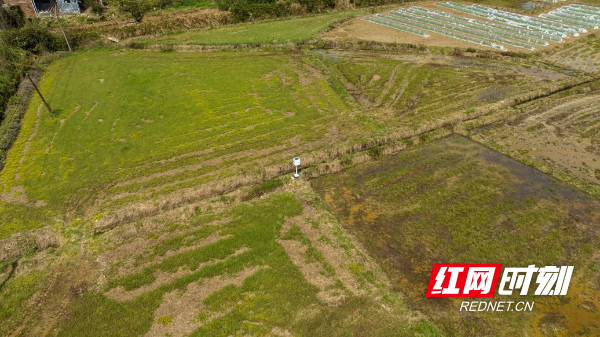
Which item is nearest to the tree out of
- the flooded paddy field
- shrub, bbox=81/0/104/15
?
shrub, bbox=81/0/104/15

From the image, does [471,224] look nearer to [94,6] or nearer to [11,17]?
[11,17]

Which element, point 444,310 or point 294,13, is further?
point 294,13

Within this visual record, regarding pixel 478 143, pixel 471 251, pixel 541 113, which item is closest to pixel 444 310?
pixel 471 251

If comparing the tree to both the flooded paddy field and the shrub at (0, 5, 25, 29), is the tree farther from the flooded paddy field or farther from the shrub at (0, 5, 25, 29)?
the flooded paddy field

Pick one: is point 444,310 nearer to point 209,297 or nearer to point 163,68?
point 209,297

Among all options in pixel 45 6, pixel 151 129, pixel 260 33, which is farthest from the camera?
pixel 45 6

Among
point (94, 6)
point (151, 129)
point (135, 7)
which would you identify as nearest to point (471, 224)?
point (151, 129)
